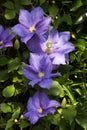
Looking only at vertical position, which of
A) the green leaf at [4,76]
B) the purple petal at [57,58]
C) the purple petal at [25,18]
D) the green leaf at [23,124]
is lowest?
the green leaf at [23,124]

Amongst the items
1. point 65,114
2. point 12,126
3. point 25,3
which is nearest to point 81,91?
point 65,114

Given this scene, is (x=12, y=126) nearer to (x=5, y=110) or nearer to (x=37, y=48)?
(x=5, y=110)

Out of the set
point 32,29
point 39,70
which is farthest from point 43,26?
point 39,70

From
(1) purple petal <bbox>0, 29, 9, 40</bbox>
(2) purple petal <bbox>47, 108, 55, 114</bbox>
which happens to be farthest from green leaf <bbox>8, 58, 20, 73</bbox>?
(2) purple petal <bbox>47, 108, 55, 114</bbox>

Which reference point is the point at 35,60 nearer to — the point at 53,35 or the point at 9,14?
the point at 53,35

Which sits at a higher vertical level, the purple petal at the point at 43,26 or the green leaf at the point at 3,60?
the purple petal at the point at 43,26

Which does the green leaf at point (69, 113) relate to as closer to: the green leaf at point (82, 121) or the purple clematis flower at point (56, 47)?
the green leaf at point (82, 121)

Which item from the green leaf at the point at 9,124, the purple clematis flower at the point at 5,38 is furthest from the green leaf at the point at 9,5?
the green leaf at the point at 9,124
